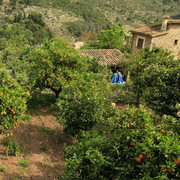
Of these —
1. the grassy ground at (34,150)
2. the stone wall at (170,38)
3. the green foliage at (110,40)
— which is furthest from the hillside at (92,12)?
the grassy ground at (34,150)

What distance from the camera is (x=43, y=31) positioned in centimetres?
6419

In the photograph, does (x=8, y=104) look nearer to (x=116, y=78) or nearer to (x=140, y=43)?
(x=116, y=78)

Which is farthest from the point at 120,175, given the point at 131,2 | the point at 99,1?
the point at 99,1

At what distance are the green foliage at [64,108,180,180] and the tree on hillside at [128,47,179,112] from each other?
14.6 ft

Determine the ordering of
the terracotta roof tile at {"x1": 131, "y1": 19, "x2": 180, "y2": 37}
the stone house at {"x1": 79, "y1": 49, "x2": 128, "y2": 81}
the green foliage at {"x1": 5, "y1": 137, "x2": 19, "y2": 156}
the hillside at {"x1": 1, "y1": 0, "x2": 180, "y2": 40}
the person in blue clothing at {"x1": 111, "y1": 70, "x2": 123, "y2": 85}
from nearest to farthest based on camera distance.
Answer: the green foliage at {"x1": 5, "y1": 137, "x2": 19, "y2": 156}, the person in blue clothing at {"x1": 111, "y1": 70, "x2": 123, "y2": 85}, the terracotta roof tile at {"x1": 131, "y1": 19, "x2": 180, "y2": 37}, the stone house at {"x1": 79, "y1": 49, "x2": 128, "y2": 81}, the hillside at {"x1": 1, "y1": 0, "x2": 180, "y2": 40}

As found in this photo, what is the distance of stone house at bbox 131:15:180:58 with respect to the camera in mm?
21016

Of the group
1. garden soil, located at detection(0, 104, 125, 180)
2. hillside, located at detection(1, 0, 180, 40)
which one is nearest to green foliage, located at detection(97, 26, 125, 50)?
garden soil, located at detection(0, 104, 125, 180)

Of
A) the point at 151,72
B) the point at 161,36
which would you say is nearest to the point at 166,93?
the point at 151,72

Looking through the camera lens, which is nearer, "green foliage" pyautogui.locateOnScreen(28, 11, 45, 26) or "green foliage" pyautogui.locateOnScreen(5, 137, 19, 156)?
"green foliage" pyautogui.locateOnScreen(5, 137, 19, 156)

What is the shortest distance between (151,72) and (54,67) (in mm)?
5662

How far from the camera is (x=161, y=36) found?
21.4 meters

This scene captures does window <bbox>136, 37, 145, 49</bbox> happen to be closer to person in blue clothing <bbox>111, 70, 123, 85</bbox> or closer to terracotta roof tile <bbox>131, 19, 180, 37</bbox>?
terracotta roof tile <bbox>131, 19, 180, 37</bbox>

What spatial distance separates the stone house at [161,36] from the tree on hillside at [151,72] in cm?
Result: 408

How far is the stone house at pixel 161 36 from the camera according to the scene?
68.9ft
